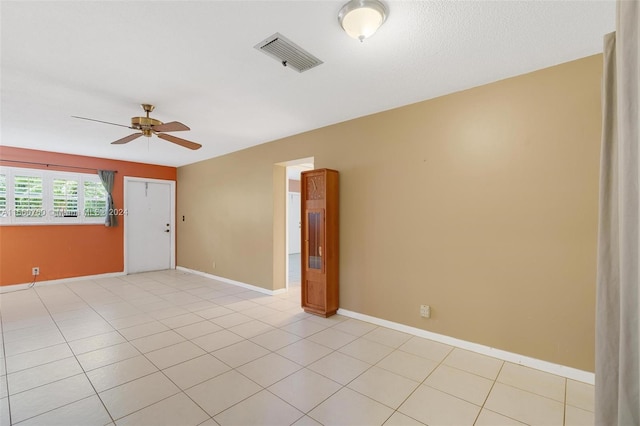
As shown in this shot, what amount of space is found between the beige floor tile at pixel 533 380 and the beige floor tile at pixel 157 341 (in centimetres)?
309

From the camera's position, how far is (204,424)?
6.03 feet

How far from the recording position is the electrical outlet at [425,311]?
10.2 ft

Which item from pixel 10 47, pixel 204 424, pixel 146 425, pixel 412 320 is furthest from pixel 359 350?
pixel 10 47

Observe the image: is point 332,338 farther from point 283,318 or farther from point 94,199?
point 94,199

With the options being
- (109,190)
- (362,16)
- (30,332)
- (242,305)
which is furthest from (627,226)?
(109,190)

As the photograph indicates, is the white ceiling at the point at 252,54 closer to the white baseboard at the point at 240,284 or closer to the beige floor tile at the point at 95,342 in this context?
the beige floor tile at the point at 95,342

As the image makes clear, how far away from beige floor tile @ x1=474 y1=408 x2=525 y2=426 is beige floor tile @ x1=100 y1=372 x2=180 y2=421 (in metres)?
2.16

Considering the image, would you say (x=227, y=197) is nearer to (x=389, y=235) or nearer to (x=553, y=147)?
(x=389, y=235)

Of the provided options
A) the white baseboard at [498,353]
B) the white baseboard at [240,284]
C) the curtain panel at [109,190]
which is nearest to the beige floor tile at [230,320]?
the white baseboard at [240,284]

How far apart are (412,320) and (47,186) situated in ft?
21.9

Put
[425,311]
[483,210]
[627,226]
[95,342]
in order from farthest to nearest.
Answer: [425,311] → [95,342] → [483,210] → [627,226]

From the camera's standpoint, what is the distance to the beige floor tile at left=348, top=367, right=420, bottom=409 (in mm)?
2109

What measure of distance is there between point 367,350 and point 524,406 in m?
1.28

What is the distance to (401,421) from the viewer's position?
6.15 ft
